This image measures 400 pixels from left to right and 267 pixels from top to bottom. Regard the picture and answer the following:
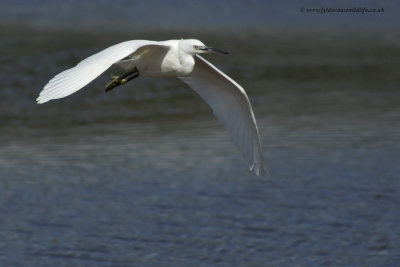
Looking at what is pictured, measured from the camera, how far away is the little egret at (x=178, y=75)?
5832 mm

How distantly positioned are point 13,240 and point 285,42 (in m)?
13.6

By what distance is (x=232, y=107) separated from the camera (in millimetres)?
8273

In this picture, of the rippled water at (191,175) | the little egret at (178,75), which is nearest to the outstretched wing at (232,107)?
the little egret at (178,75)

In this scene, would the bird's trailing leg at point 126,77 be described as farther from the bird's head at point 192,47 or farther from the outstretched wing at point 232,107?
the outstretched wing at point 232,107

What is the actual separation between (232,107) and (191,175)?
340 cm

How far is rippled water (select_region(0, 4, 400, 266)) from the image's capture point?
30.6 ft

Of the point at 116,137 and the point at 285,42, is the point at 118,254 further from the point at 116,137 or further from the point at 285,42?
the point at 285,42

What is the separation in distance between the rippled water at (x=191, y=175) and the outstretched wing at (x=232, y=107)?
149 centimetres

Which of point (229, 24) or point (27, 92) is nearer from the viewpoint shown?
point (27, 92)

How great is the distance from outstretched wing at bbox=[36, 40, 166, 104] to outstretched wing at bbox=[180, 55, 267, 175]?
177cm

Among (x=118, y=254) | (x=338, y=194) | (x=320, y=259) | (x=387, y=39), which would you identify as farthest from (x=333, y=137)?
(x=387, y=39)

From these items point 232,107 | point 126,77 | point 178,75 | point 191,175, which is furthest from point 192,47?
point 191,175

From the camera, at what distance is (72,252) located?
9.05 meters

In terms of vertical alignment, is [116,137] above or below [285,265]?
above
